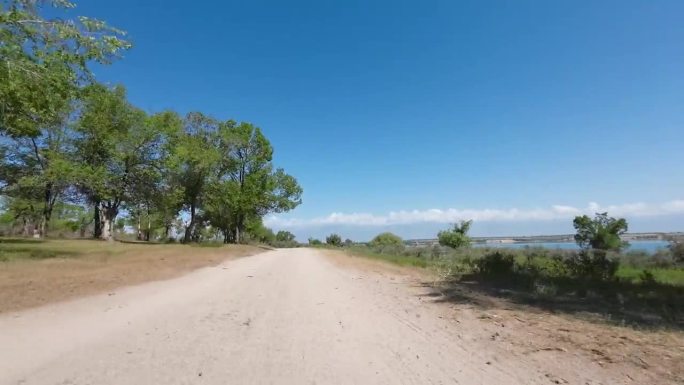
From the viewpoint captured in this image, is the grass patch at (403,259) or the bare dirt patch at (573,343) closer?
the bare dirt patch at (573,343)

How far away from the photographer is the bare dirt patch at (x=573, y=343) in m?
5.17

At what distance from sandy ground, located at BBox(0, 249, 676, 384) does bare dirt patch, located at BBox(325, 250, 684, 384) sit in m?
0.04

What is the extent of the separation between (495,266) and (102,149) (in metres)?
37.3

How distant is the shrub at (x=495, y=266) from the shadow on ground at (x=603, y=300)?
461 cm

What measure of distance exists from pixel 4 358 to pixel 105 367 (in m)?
1.43

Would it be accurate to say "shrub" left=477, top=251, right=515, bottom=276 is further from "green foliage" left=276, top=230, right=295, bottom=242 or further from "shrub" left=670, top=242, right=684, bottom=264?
"green foliage" left=276, top=230, right=295, bottom=242

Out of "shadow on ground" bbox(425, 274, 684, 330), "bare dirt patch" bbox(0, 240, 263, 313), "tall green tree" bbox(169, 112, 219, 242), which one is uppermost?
"tall green tree" bbox(169, 112, 219, 242)

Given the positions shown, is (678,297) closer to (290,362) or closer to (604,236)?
(290,362)

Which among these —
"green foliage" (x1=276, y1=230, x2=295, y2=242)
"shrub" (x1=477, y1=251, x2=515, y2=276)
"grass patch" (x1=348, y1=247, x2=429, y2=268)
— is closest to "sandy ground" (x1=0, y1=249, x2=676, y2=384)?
"shrub" (x1=477, y1=251, x2=515, y2=276)

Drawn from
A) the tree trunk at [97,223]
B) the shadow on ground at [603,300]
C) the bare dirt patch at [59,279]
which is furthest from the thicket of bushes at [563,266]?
the tree trunk at [97,223]

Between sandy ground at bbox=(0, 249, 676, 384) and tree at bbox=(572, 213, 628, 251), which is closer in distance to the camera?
sandy ground at bbox=(0, 249, 676, 384)

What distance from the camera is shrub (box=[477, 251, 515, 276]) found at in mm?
21328

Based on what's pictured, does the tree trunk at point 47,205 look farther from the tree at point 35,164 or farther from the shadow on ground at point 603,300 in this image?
the shadow on ground at point 603,300

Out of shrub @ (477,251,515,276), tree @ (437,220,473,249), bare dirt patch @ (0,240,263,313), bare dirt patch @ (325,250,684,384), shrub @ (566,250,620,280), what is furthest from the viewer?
tree @ (437,220,473,249)
